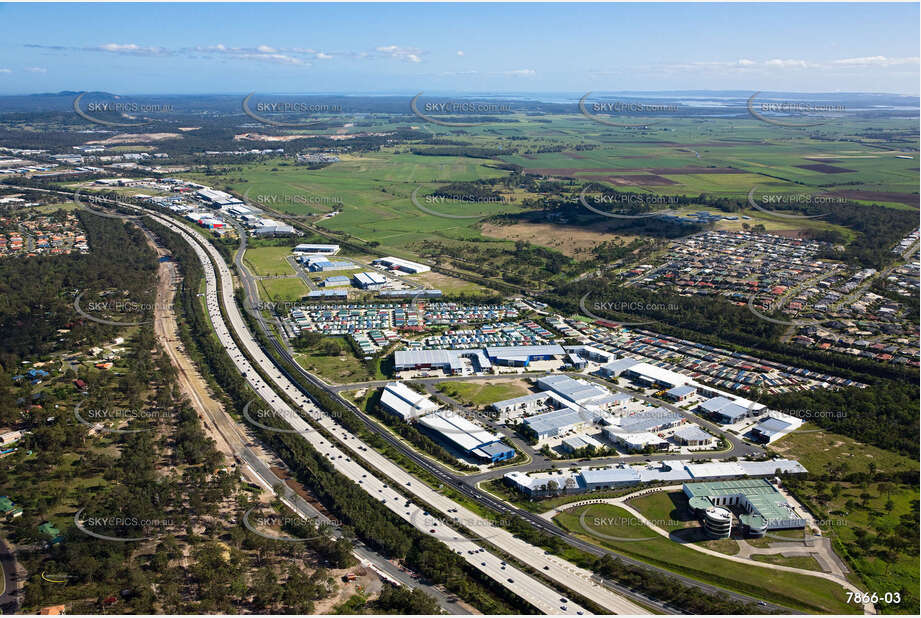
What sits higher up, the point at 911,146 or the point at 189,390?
the point at 911,146

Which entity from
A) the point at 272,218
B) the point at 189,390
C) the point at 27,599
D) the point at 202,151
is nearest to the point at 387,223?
the point at 272,218

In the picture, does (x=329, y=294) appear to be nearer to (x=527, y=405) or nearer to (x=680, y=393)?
(x=527, y=405)

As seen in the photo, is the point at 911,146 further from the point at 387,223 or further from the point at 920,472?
the point at 920,472

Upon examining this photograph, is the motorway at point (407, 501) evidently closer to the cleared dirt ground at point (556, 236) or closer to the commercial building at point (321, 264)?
the commercial building at point (321, 264)

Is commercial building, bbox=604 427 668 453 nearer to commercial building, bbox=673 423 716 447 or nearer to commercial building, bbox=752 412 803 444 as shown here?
commercial building, bbox=673 423 716 447

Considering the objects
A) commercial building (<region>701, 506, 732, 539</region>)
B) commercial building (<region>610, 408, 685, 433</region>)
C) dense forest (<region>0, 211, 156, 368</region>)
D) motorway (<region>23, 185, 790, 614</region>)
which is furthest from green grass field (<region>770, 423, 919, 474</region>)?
dense forest (<region>0, 211, 156, 368</region>)

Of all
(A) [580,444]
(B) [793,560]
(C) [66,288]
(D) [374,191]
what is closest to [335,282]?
(C) [66,288]
